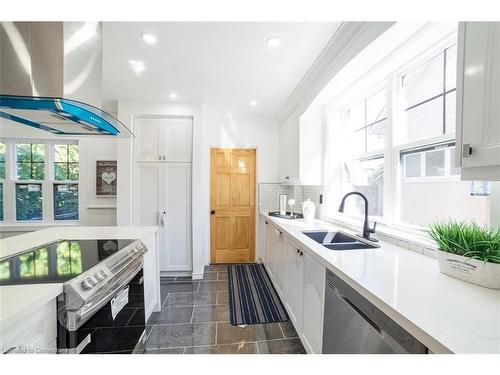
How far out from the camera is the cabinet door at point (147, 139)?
3209mm

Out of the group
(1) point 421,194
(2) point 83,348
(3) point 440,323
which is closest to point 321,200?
(1) point 421,194

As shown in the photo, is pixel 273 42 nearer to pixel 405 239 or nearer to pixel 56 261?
pixel 405 239

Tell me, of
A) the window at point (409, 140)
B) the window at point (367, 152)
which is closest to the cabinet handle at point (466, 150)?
the window at point (409, 140)

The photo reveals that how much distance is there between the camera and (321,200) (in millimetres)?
2803

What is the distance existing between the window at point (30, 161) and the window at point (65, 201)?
341mm

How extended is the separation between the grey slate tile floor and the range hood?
73.8 inches

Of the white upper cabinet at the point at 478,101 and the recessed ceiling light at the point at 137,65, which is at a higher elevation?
the recessed ceiling light at the point at 137,65

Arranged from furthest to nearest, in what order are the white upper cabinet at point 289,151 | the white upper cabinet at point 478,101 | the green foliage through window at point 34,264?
1. the white upper cabinet at point 289,151
2. the green foliage through window at point 34,264
3. the white upper cabinet at point 478,101

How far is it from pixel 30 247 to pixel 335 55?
2803 millimetres

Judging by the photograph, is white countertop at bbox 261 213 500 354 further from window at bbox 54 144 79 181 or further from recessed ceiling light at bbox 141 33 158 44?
window at bbox 54 144 79 181

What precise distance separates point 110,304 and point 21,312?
0.52 meters

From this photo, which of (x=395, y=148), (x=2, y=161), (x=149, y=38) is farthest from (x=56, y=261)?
(x=2, y=161)

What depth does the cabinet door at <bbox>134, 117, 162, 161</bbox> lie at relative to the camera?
3209mm

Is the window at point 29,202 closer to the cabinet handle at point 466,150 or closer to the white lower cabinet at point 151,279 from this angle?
the white lower cabinet at point 151,279
